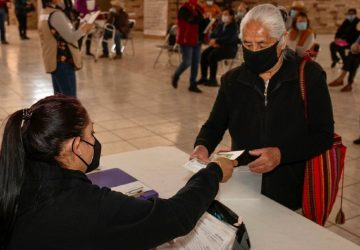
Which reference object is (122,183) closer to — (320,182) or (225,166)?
(225,166)

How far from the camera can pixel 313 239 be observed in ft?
4.95

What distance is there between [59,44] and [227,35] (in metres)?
3.98

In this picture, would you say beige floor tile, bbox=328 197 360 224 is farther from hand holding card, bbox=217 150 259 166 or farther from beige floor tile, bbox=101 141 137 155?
beige floor tile, bbox=101 141 137 155

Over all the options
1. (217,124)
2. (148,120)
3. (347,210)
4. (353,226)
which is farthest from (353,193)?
(148,120)

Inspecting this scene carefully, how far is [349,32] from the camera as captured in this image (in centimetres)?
860

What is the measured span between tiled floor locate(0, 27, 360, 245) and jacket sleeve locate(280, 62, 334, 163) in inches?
50.0

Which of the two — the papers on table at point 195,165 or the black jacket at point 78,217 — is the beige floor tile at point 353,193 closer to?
the papers on table at point 195,165

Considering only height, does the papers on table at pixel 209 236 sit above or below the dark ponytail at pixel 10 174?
below

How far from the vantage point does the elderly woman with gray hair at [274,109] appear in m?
1.90

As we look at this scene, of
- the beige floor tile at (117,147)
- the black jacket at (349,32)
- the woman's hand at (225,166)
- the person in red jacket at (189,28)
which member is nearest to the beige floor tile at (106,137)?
the beige floor tile at (117,147)

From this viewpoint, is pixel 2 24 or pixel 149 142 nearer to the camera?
pixel 149 142

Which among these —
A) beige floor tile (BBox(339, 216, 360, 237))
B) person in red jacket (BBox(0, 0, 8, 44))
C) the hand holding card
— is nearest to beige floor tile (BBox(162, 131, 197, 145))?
beige floor tile (BBox(339, 216, 360, 237))

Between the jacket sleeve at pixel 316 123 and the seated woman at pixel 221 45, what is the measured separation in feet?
19.1

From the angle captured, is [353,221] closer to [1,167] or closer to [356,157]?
[356,157]
